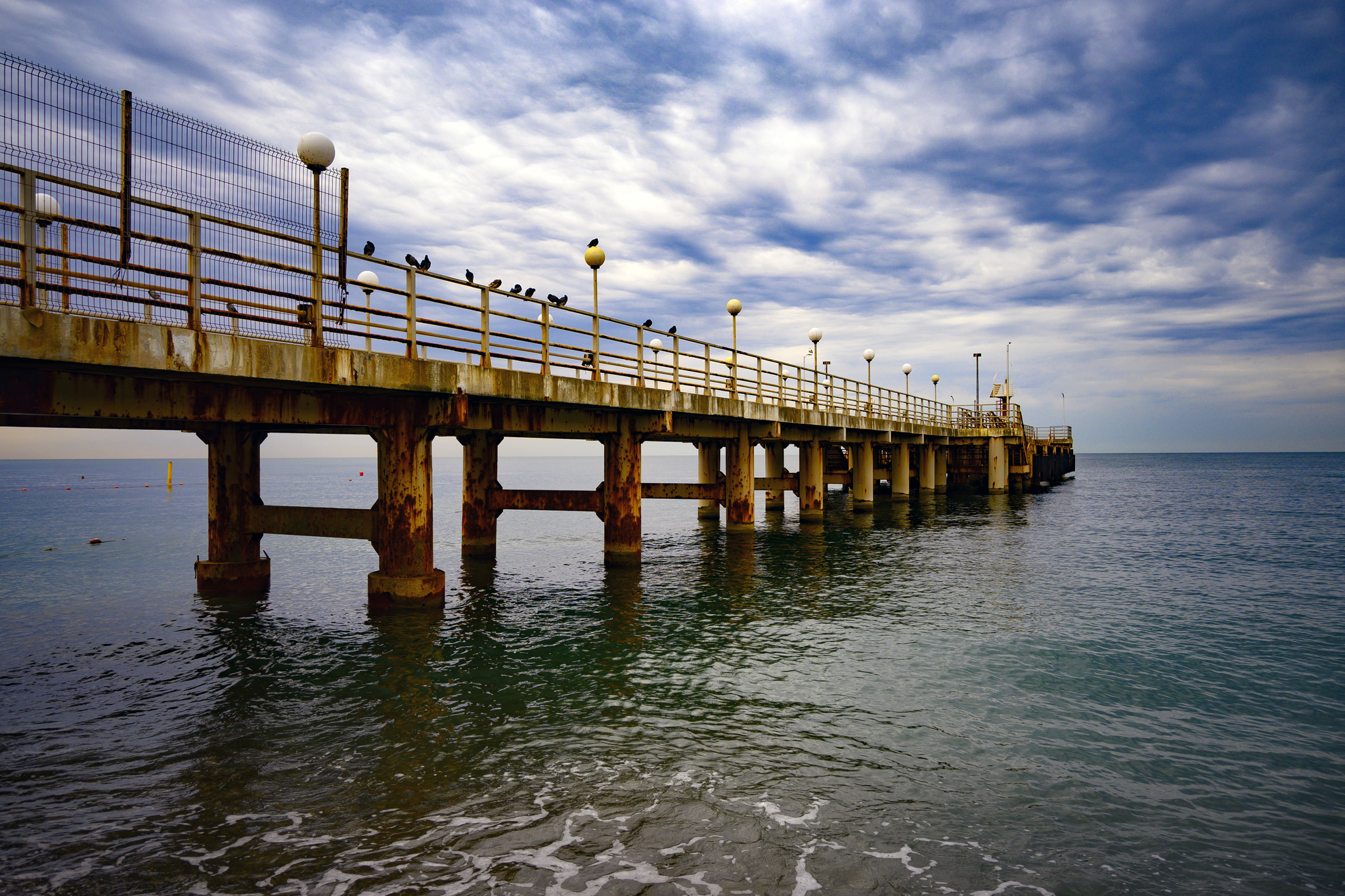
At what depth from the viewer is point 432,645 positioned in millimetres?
11773

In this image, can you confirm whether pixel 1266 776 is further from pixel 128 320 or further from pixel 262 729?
pixel 128 320

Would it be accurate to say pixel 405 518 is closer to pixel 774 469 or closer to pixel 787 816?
pixel 787 816

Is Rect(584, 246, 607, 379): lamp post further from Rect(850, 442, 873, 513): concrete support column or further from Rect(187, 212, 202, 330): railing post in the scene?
Rect(850, 442, 873, 513): concrete support column

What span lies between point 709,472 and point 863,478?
8671mm

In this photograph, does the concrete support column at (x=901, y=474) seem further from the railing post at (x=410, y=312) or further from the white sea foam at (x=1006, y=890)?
the white sea foam at (x=1006, y=890)

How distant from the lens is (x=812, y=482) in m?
31.8

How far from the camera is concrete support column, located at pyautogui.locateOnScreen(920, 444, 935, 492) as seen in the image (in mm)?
48781

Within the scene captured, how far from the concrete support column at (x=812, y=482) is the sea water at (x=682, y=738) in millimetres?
13333

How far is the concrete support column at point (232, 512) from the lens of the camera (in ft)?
50.2

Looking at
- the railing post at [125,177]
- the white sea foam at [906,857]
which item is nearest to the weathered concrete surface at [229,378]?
the railing post at [125,177]

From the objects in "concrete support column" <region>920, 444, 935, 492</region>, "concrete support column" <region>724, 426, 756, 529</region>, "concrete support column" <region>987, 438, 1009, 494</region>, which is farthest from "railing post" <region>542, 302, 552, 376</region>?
"concrete support column" <region>987, 438, 1009, 494</region>

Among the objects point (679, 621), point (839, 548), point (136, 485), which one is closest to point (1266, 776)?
point (679, 621)

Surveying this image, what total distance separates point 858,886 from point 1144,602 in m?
13.5

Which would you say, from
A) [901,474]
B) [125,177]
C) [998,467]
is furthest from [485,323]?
[998,467]
